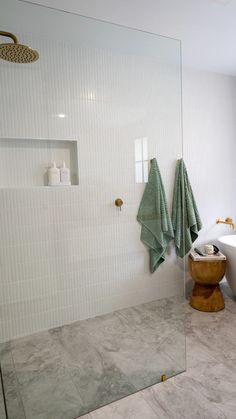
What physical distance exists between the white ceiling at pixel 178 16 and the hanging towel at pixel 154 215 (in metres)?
1.01

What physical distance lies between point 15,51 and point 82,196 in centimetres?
105

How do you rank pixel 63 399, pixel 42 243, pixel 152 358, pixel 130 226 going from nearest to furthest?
1. pixel 63 399
2. pixel 152 358
3. pixel 42 243
4. pixel 130 226

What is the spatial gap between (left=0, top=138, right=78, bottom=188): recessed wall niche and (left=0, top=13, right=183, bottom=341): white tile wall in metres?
0.04

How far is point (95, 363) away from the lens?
190cm

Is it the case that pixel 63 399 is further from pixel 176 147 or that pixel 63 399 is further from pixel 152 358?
pixel 176 147

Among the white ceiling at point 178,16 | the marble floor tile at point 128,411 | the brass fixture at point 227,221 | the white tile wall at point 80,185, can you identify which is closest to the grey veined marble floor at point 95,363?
the marble floor tile at point 128,411

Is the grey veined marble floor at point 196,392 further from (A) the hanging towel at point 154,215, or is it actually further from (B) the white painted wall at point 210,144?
(B) the white painted wall at point 210,144

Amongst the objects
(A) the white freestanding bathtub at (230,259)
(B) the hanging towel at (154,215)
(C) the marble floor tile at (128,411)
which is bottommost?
(C) the marble floor tile at (128,411)

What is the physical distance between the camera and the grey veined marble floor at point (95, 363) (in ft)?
5.35

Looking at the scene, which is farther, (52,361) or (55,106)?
(55,106)

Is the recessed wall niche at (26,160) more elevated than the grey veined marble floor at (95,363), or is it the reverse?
the recessed wall niche at (26,160)

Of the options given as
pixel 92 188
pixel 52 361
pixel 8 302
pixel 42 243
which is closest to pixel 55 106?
pixel 92 188

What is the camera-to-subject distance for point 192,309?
2846mm

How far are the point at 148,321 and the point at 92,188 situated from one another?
3.80ft
